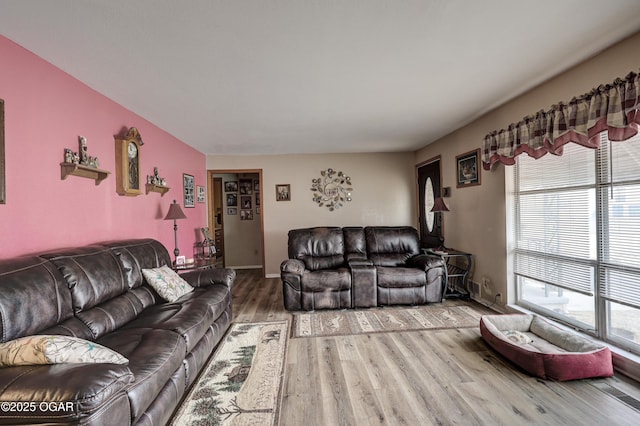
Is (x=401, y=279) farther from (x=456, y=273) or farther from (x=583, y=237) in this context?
(x=583, y=237)

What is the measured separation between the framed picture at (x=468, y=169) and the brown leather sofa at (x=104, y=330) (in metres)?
3.37

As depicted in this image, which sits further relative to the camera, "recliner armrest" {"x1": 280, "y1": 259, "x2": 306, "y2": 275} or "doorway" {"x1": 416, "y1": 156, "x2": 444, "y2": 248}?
"doorway" {"x1": 416, "y1": 156, "x2": 444, "y2": 248}

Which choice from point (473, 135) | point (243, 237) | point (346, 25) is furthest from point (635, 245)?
point (243, 237)

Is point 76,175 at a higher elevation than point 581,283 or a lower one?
higher

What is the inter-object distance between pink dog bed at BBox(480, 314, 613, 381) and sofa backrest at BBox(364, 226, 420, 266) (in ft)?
5.47

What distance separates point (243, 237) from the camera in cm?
650

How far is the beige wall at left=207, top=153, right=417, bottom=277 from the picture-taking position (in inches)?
217

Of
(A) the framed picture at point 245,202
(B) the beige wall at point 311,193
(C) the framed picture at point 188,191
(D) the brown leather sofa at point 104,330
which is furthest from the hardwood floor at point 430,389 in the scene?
(A) the framed picture at point 245,202

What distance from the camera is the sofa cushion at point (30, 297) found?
137 cm

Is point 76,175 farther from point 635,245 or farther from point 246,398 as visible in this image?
point 635,245

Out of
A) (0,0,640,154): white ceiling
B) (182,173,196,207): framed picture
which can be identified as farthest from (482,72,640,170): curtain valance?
(182,173,196,207): framed picture

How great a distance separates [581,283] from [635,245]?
0.57 metres

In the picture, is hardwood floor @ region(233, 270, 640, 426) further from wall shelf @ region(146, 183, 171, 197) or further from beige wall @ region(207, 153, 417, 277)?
beige wall @ region(207, 153, 417, 277)

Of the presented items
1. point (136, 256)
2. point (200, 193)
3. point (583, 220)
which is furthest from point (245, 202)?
point (583, 220)
